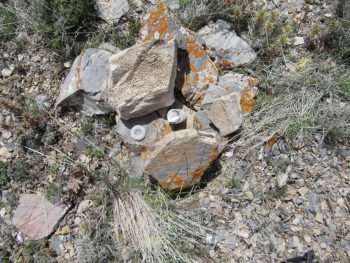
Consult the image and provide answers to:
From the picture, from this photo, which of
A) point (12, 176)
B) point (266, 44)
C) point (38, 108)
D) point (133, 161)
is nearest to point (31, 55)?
point (38, 108)

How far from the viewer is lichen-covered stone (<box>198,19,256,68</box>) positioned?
4660 mm

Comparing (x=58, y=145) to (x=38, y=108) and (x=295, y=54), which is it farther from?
(x=295, y=54)

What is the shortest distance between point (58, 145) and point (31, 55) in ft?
4.41

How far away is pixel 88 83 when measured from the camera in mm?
4383

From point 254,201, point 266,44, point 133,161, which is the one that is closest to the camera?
point 254,201

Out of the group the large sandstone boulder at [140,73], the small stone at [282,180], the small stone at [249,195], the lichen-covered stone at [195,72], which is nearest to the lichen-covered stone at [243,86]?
the lichen-covered stone at [195,72]

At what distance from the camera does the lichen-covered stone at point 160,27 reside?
445 centimetres

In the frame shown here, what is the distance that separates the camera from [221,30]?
4.78m

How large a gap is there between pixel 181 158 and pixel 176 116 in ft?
1.87

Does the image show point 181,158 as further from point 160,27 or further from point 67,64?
point 67,64

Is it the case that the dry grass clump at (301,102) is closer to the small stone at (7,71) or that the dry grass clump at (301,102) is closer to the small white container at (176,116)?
the small white container at (176,116)

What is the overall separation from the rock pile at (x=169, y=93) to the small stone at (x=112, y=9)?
0.50m

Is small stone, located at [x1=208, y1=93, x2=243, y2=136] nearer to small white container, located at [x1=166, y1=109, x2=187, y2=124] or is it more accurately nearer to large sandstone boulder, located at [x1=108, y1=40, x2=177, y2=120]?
small white container, located at [x1=166, y1=109, x2=187, y2=124]

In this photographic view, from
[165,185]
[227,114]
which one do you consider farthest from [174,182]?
[227,114]
